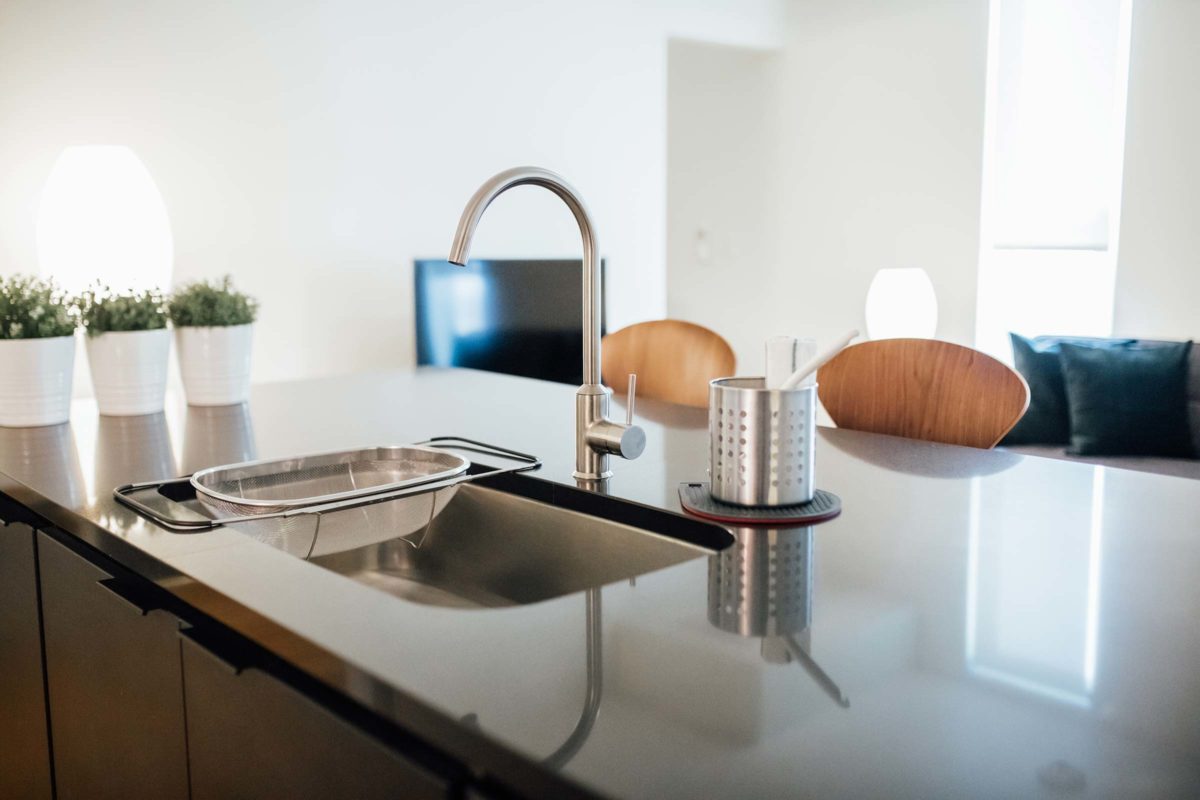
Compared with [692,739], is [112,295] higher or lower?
higher

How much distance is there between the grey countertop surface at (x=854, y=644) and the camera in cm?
58

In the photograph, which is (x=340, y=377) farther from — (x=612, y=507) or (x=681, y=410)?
(x=612, y=507)

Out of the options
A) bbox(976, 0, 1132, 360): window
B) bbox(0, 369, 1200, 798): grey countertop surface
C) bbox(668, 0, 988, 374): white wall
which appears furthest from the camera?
bbox(668, 0, 988, 374): white wall

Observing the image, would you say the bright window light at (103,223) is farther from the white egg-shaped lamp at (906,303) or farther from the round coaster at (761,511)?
the white egg-shaped lamp at (906,303)

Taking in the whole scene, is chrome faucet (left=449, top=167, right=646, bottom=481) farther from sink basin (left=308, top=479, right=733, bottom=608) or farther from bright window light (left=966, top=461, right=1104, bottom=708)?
bright window light (left=966, top=461, right=1104, bottom=708)

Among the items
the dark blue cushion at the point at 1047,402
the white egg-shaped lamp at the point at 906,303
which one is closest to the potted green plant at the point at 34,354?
the dark blue cushion at the point at 1047,402

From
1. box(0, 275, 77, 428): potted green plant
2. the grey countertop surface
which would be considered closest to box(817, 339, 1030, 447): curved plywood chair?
the grey countertop surface

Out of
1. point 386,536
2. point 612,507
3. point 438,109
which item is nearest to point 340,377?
point 386,536

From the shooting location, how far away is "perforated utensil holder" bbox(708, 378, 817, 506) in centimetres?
110

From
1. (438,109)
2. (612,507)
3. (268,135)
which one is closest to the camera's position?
(612,507)

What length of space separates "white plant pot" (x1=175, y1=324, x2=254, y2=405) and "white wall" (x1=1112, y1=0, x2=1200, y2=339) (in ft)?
12.6

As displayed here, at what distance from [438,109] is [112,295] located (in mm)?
2662

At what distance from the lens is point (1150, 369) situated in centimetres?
389

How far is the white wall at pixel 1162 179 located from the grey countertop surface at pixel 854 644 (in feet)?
11.4
